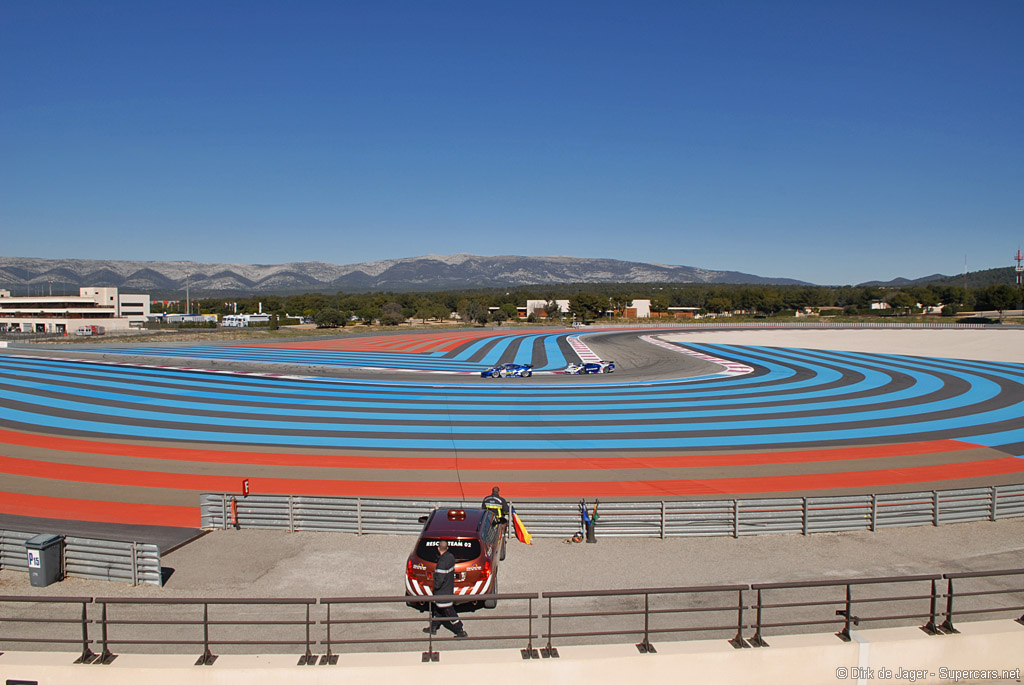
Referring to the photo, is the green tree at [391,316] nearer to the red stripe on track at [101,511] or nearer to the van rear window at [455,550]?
the red stripe on track at [101,511]

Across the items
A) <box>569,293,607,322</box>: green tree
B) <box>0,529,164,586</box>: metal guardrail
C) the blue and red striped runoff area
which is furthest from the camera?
<box>569,293,607,322</box>: green tree

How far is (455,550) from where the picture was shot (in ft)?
35.2

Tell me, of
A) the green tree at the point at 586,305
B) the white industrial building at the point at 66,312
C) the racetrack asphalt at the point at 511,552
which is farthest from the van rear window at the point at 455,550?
the green tree at the point at 586,305

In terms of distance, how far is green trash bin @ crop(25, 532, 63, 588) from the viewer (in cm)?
1181

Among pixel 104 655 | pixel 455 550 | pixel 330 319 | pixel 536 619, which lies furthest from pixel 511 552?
pixel 330 319

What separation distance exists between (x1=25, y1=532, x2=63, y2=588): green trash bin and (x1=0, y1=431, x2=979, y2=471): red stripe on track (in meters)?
9.88

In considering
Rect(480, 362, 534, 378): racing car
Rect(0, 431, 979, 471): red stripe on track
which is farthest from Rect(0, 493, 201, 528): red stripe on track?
Rect(480, 362, 534, 378): racing car

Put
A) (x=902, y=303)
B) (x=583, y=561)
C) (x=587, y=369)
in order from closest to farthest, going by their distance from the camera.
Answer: (x=583, y=561) < (x=587, y=369) < (x=902, y=303)

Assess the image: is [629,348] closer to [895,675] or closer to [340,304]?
[895,675]

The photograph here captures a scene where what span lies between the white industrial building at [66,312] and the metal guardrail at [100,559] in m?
124

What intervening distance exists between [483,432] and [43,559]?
1696cm

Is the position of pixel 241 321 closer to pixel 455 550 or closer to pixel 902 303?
pixel 455 550

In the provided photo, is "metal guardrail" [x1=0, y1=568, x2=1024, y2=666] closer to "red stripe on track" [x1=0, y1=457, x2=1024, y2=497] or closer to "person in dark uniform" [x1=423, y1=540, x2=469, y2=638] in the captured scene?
"person in dark uniform" [x1=423, y1=540, x2=469, y2=638]

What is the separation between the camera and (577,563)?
43.1 ft
